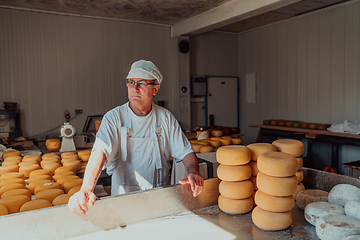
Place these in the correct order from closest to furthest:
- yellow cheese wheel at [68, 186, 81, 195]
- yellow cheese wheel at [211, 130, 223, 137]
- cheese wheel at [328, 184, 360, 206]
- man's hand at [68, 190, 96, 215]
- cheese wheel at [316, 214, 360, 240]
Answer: cheese wheel at [316, 214, 360, 240]
man's hand at [68, 190, 96, 215]
cheese wheel at [328, 184, 360, 206]
yellow cheese wheel at [68, 186, 81, 195]
yellow cheese wheel at [211, 130, 223, 137]

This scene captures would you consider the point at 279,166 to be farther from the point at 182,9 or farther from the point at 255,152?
the point at 182,9

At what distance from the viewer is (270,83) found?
6.85 meters

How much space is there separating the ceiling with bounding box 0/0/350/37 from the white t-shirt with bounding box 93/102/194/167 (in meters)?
2.93

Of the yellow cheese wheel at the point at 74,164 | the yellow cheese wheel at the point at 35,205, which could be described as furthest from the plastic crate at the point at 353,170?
the yellow cheese wheel at the point at 35,205

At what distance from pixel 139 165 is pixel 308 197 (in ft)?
3.46

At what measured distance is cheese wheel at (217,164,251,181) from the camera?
129 centimetres

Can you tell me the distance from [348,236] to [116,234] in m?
0.85

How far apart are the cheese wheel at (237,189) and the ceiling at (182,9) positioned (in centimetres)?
342

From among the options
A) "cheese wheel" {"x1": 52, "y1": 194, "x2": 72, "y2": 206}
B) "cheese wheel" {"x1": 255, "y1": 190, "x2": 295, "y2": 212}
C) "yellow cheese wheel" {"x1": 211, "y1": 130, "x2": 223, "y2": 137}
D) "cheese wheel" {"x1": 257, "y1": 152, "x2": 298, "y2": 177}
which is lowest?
"cheese wheel" {"x1": 52, "y1": 194, "x2": 72, "y2": 206}

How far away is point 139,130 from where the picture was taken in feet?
6.20

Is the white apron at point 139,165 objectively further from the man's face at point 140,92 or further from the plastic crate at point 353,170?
the plastic crate at point 353,170

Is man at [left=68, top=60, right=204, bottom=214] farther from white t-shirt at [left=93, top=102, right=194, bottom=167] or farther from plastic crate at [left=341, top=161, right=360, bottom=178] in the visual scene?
plastic crate at [left=341, top=161, right=360, bottom=178]

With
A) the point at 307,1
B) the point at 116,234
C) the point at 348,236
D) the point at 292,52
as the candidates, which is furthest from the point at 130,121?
the point at 292,52

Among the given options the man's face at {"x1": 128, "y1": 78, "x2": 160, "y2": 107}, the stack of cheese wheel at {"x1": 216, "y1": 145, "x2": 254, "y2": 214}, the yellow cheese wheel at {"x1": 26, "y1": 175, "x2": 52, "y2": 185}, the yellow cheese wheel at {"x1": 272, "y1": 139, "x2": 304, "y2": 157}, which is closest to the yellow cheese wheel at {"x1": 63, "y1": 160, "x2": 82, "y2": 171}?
the yellow cheese wheel at {"x1": 26, "y1": 175, "x2": 52, "y2": 185}
